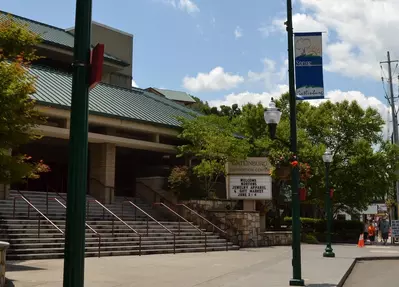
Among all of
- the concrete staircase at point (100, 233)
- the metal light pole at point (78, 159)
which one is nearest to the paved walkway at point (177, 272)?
the concrete staircase at point (100, 233)

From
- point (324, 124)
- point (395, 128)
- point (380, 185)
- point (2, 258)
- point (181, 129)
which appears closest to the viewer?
point (2, 258)

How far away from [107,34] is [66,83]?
1252 cm

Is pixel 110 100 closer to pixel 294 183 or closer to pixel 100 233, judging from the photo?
pixel 100 233

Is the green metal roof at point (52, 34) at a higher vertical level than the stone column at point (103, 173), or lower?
higher

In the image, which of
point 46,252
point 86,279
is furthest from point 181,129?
point 86,279

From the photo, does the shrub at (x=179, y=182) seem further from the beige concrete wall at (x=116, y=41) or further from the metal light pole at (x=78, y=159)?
the metal light pole at (x=78, y=159)

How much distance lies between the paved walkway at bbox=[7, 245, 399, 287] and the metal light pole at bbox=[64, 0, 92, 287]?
278 inches

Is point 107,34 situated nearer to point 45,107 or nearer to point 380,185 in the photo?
point 45,107

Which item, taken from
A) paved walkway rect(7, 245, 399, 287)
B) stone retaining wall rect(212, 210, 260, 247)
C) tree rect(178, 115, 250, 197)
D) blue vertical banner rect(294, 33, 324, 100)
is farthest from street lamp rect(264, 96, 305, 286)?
tree rect(178, 115, 250, 197)

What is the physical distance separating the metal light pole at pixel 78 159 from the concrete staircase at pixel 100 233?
13.7m

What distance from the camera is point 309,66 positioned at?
41.7 ft

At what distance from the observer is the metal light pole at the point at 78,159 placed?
15.7 feet

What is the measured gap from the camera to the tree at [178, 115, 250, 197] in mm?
29266

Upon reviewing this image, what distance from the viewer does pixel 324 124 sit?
40.5m
